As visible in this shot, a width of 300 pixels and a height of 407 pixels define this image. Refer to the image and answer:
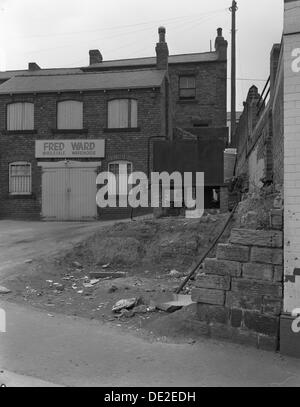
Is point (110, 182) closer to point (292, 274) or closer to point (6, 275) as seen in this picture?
point (6, 275)

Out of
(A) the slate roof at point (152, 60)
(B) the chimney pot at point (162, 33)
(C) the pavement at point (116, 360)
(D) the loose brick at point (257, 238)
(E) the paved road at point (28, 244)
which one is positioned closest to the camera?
(C) the pavement at point (116, 360)

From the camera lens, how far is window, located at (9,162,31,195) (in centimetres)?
2417

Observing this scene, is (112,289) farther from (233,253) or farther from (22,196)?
(22,196)

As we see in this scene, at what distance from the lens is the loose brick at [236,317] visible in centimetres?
617

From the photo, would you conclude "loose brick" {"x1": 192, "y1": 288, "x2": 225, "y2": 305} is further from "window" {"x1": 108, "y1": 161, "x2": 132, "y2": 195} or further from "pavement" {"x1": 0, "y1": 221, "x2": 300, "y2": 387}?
"window" {"x1": 108, "y1": 161, "x2": 132, "y2": 195}

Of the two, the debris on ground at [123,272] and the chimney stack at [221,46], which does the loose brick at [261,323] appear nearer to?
the debris on ground at [123,272]

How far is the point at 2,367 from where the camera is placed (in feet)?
17.6

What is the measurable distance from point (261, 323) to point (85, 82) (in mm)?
20832

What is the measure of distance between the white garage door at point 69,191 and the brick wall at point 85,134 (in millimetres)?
431

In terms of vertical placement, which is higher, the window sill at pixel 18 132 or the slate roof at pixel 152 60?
the slate roof at pixel 152 60

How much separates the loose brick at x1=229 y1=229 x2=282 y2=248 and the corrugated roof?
18.0 meters

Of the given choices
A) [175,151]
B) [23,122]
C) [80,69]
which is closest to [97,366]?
[175,151]

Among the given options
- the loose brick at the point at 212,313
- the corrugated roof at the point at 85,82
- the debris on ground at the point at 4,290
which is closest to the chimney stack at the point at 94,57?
the corrugated roof at the point at 85,82

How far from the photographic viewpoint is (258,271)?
6094 mm
